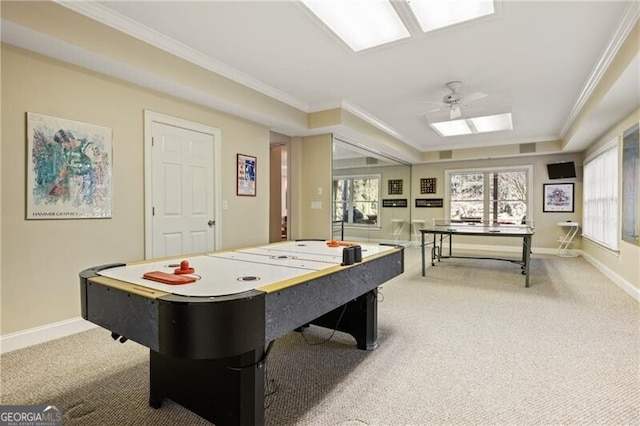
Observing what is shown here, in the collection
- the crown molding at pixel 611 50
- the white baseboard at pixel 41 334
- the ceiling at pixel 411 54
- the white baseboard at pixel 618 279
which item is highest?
the ceiling at pixel 411 54

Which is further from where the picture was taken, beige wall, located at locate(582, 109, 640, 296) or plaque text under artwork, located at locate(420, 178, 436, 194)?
plaque text under artwork, located at locate(420, 178, 436, 194)

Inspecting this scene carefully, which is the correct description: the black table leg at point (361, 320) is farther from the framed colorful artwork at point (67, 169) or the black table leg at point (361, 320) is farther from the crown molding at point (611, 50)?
the crown molding at point (611, 50)

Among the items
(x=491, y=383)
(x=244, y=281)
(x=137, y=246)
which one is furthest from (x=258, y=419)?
(x=137, y=246)

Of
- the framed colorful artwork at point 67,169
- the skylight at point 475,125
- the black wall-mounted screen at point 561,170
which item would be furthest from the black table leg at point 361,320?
the black wall-mounted screen at point 561,170

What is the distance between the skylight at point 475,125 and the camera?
5.59 m

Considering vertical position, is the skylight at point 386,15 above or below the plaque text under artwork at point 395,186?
above

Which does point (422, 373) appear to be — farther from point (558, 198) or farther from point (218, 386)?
point (558, 198)

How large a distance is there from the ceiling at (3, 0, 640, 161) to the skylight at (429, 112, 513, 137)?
49 centimetres

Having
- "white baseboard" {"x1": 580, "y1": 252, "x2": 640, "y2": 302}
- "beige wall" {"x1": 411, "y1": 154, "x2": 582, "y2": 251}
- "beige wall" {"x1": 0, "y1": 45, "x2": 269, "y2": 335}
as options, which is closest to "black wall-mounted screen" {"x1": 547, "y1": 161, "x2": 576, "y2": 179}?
"beige wall" {"x1": 411, "y1": 154, "x2": 582, "y2": 251}

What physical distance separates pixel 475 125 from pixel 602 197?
7.96 ft

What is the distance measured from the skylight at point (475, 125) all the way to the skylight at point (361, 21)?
323cm

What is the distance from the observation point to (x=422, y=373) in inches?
84.6

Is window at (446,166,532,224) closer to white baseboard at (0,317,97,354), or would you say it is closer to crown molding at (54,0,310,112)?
crown molding at (54,0,310,112)

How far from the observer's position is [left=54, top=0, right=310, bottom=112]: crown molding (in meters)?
2.50
